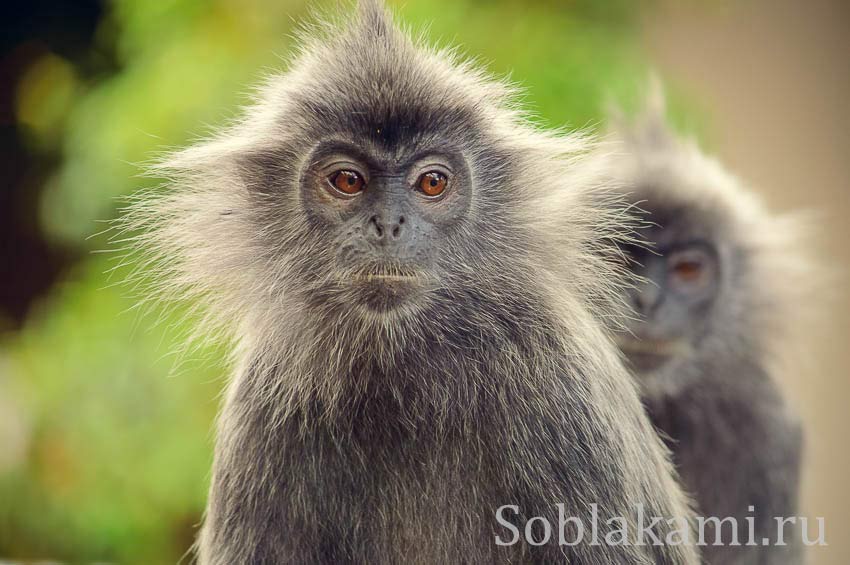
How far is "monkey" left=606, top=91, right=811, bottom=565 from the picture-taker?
4.09 metres

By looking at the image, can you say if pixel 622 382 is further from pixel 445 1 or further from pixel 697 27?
pixel 697 27

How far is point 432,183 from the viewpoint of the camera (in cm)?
285

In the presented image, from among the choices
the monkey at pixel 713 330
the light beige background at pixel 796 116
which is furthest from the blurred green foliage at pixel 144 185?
the light beige background at pixel 796 116

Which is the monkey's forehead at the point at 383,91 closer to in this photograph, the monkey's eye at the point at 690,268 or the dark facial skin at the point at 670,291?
the dark facial skin at the point at 670,291

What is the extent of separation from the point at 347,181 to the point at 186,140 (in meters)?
2.48

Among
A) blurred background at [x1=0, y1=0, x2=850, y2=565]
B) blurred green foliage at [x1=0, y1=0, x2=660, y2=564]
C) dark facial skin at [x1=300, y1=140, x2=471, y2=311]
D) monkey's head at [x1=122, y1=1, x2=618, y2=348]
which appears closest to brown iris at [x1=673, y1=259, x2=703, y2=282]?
blurred background at [x1=0, y1=0, x2=850, y2=565]

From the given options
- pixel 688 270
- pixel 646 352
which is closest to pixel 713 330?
pixel 688 270

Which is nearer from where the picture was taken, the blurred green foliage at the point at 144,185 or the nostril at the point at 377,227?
the nostril at the point at 377,227

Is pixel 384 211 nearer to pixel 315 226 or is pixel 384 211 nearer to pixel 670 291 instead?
pixel 315 226

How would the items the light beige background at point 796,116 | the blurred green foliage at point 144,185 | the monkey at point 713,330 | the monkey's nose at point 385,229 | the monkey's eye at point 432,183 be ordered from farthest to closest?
1. the light beige background at point 796,116
2. the blurred green foliage at point 144,185
3. the monkey at point 713,330
4. the monkey's eye at point 432,183
5. the monkey's nose at point 385,229

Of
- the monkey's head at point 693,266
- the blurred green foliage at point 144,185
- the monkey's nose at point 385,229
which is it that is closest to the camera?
the monkey's nose at point 385,229

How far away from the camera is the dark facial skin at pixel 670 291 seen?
13.7 feet

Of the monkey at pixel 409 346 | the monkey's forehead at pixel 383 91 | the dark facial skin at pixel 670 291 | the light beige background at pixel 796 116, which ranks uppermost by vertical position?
the light beige background at pixel 796 116

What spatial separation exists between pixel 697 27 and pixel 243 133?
4.43 metres
